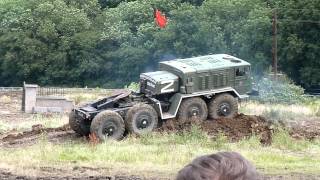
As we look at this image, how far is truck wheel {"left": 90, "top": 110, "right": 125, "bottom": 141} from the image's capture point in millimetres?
16797

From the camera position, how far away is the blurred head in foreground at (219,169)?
7.13 ft

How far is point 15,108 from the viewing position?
27906 mm

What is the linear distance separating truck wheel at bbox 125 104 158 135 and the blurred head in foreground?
1480cm

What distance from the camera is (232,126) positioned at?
17734 mm

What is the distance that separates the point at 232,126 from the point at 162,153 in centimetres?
424

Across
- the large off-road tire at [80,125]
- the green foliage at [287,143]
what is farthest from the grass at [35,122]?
the green foliage at [287,143]

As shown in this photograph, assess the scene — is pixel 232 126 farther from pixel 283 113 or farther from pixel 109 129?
pixel 109 129

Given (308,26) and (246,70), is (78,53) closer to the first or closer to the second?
(308,26)

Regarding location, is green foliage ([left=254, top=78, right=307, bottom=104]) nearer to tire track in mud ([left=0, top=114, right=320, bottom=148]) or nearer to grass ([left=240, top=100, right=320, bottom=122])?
grass ([left=240, top=100, right=320, bottom=122])

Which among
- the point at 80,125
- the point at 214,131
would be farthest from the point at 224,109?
the point at 80,125

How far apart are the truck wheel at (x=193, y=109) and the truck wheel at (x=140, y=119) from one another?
1.00 metres

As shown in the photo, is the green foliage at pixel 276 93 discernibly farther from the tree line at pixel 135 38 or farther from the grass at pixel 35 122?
the tree line at pixel 135 38

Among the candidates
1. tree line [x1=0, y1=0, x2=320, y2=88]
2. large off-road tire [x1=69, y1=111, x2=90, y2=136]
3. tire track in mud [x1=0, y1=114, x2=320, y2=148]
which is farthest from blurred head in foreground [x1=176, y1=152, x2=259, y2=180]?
tree line [x1=0, y1=0, x2=320, y2=88]

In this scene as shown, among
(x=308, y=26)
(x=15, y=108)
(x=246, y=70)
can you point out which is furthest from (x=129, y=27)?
(x=246, y=70)
